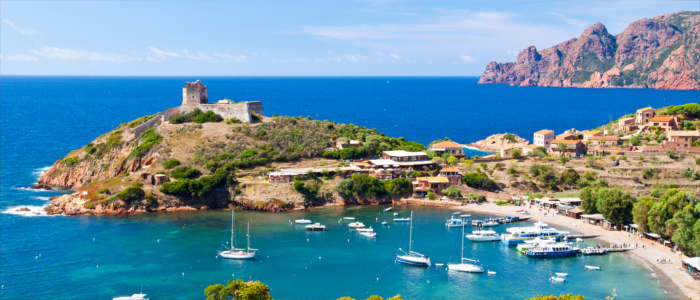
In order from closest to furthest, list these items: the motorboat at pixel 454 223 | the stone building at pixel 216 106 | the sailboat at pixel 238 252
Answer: the sailboat at pixel 238 252
the motorboat at pixel 454 223
the stone building at pixel 216 106

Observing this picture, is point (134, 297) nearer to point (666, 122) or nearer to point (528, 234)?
point (528, 234)

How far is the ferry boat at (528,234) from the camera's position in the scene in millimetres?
62469

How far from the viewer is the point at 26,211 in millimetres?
A: 72375

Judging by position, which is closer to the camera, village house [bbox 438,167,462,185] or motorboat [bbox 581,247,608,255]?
motorboat [bbox 581,247,608,255]

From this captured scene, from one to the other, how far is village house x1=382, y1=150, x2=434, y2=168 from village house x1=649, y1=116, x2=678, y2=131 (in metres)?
46.0

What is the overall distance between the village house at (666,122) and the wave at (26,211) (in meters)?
101

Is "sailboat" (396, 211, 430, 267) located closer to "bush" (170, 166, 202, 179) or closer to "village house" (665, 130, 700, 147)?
"bush" (170, 166, 202, 179)

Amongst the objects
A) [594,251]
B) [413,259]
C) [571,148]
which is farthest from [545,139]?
[413,259]

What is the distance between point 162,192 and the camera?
253ft

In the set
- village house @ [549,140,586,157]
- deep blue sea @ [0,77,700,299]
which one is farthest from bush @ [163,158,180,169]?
village house @ [549,140,586,157]

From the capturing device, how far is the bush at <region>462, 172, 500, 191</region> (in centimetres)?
8419

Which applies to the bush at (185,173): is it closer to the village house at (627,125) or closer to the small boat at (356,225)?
the small boat at (356,225)

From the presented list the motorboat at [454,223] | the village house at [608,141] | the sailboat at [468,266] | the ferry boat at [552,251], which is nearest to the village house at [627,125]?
the village house at [608,141]

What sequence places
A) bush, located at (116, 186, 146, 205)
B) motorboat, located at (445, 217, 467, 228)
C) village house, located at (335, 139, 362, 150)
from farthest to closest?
village house, located at (335, 139, 362, 150) < bush, located at (116, 186, 146, 205) < motorboat, located at (445, 217, 467, 228)
